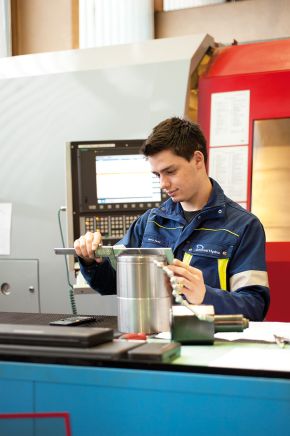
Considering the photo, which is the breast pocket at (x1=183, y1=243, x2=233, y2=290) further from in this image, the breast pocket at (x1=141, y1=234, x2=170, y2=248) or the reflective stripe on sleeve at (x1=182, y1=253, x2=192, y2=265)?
the breast pocket at (x1=141, y1=234, x2=170, y2=248)

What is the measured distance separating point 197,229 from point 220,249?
9 cm

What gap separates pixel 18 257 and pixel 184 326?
1.86 m

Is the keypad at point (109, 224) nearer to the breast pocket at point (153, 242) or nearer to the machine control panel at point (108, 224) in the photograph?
the machine control panel at point (108, 224)

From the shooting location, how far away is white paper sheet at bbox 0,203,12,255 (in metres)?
2.79

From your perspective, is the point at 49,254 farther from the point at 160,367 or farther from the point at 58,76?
the point at 160,367

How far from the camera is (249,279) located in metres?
1.60

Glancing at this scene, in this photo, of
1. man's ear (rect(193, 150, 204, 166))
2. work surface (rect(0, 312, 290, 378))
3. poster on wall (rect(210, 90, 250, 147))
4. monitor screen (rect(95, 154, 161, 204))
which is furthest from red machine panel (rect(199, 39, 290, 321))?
work surface (rect(0, 312, 290, 378))

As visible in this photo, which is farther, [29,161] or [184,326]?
[29,161]

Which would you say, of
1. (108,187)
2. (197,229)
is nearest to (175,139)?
(197,229)

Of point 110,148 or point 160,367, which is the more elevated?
point 110,148

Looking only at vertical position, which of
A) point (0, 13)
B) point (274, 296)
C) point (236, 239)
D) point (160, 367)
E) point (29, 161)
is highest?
point (0, 13)

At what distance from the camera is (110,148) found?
246 centimetres

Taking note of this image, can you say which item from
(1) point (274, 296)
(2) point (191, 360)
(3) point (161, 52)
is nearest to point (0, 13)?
(3) point (161, 52)

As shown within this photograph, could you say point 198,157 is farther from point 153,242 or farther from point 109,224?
point 109,224
